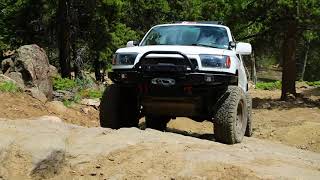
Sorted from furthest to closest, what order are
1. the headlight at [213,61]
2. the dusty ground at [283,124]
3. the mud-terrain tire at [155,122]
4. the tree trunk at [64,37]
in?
the tree trunk at [64,37] < the dusty ground at [283,124] < the mud-terrain tire at [155,122] < the headlight at [213,61]

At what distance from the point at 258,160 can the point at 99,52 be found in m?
22.9

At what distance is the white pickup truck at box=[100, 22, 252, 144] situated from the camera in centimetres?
876

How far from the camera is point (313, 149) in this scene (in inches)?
498

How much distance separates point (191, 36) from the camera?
9984 mm

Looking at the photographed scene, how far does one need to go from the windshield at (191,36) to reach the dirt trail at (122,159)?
2.64 m

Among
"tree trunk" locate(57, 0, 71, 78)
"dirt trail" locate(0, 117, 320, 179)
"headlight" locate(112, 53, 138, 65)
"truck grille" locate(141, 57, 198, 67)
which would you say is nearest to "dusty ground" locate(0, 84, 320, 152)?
"truck grille" locate(141, 57, 198, 67)

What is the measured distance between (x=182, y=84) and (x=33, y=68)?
946 centimetres

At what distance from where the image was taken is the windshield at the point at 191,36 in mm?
9828

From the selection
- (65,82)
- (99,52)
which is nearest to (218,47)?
(65,82)

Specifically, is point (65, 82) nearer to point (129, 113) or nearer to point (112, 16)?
point (129, 113)

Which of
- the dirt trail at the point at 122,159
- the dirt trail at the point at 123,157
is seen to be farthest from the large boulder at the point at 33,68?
the dirt trail at the point at 122,159

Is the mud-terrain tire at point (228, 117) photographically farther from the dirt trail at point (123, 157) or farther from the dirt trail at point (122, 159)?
the dirt trail at point (122, 159)

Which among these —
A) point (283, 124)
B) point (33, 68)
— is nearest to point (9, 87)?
point (33, 68)

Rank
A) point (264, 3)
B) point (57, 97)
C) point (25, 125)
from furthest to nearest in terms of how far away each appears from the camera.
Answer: point (264, 3) → point (57, 97) → point (25, 125)
